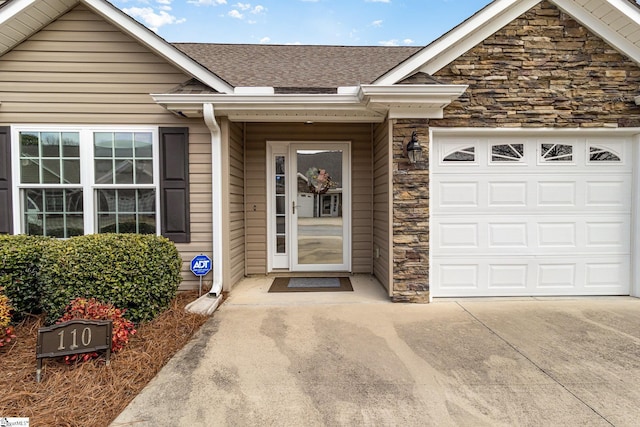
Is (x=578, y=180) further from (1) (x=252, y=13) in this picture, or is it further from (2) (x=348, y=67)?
(1) (x=252, y=13)

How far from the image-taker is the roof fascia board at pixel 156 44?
12.9ft

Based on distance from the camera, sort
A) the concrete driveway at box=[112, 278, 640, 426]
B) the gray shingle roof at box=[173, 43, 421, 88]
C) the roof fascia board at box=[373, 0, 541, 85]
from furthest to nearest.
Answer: the gray shingle roof at box=[173, 43, 421, 88], the roof fascia board at box=[373, 0, 541, 85], the concrete driveway at box=[112, 278, 640, 426]

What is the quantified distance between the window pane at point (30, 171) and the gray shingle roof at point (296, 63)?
259cm

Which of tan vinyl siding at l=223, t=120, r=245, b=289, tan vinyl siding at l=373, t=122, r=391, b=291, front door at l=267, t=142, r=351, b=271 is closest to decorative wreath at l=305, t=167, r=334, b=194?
front door at l=267, t=142, r=351, b=271

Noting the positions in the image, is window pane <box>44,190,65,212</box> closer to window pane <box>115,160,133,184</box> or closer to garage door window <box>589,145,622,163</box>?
window pane <box>115,160,133,184</box>

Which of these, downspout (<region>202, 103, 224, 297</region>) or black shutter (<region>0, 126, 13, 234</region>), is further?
downspout (<region>202, 103, 224, 297</region>)

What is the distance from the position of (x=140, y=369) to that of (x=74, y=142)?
10.7 feet

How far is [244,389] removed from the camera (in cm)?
231

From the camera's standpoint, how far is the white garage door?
4254 mm

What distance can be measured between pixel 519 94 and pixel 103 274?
5070 mm

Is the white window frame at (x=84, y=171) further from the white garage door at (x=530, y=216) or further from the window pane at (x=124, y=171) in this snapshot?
the white garage door at (x=530, y=216)

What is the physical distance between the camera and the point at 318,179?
5477 millimetres

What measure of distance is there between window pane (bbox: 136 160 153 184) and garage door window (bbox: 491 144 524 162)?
448cm

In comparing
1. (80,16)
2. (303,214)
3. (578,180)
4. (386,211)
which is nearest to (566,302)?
(578,180)
